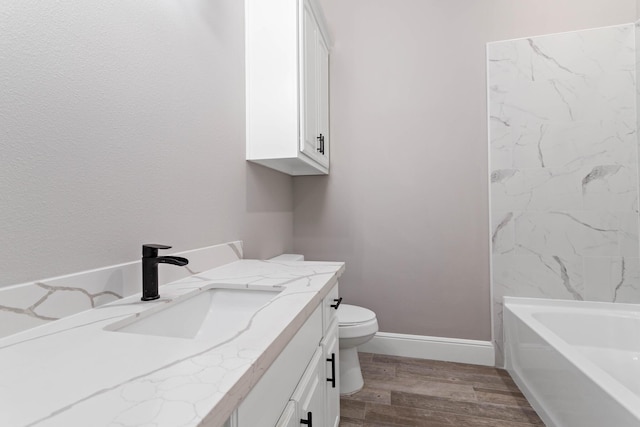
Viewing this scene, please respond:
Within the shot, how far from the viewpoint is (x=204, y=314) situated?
0.99m

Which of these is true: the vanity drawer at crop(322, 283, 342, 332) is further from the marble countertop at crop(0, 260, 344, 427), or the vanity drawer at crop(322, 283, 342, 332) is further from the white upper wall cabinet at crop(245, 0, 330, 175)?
the white upper wall cabinet at crop(245, 0, 330, 175)

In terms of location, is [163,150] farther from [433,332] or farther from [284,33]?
[433,332]

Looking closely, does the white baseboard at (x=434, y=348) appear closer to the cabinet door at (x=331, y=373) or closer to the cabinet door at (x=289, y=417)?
the cabinet door at (x=331, y=373)

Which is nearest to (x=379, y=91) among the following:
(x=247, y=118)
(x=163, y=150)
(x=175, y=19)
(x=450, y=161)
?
(x=450, y=161)

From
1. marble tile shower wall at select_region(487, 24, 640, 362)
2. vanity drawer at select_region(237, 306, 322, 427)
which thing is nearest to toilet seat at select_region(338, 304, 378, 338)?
vanity drawer at select_region(237, 306, 322, 427)

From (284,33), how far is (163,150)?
3.10 ft

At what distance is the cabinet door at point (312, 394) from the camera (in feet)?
2.62

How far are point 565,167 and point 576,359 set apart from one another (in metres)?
1.22

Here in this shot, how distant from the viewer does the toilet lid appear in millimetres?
1716

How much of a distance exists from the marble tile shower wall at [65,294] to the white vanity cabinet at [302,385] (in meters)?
0.53

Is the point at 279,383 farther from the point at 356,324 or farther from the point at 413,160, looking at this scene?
the point at 413,160

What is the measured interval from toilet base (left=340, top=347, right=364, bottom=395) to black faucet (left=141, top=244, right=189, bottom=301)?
1.21m

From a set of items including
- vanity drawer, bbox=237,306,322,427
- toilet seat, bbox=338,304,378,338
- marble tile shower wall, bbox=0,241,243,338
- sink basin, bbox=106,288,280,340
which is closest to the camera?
vanity drawer, bbox=237,306,322,427

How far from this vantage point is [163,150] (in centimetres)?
104
